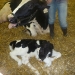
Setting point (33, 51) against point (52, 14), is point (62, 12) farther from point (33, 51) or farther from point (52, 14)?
point (33, 51)

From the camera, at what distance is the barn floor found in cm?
194

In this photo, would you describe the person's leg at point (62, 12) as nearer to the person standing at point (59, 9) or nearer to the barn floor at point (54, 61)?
the person standing at point (59, 9)

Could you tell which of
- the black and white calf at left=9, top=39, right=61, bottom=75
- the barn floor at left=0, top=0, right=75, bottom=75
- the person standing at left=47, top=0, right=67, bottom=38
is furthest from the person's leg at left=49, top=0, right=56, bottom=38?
the black and white calf at left=9, top=39, right=61, bottom=75

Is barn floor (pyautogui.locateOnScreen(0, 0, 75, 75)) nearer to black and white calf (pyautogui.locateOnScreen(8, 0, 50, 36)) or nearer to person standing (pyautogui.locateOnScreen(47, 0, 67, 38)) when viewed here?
person standing (pyautogui.locateOnScreen(47, 0, 67, 38))

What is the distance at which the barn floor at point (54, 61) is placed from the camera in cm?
194

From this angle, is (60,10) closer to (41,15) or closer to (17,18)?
(41,15)

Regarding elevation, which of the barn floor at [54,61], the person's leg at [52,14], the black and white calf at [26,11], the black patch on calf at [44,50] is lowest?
the barn floor at [54,61]

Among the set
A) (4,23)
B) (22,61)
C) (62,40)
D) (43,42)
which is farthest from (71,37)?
(4,23)

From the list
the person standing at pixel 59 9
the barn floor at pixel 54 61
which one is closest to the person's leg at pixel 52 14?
the person standing at pixel 59 9

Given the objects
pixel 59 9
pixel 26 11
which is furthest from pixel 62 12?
pixel 26 11

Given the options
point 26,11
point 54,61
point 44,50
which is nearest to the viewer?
point 26,11

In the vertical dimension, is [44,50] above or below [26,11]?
below

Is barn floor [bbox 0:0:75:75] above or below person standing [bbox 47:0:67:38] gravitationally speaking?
below

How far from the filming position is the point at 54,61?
6.59 feet
